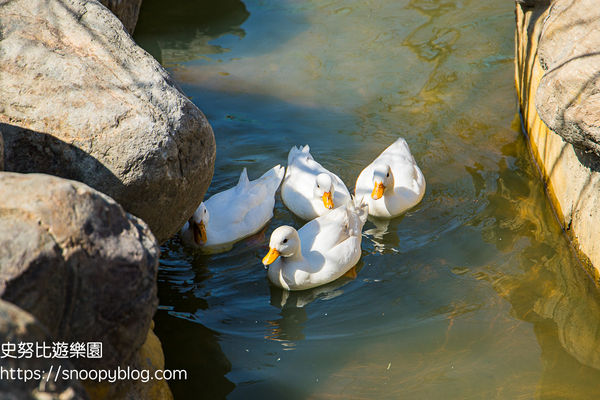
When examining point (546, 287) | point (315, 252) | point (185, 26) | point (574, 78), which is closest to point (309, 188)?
point (315, 252)

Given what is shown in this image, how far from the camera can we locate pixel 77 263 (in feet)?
8.23

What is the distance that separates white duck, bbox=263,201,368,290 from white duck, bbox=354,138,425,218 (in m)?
0.47

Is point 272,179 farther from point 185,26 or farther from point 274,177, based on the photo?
point 185,26

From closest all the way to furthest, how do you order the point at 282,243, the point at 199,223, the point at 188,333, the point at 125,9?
the point at 188,333, the point at 282,243, the point at 199,223, the point at 125,9

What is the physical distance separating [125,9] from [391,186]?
3.80 metres

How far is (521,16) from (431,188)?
2.41m

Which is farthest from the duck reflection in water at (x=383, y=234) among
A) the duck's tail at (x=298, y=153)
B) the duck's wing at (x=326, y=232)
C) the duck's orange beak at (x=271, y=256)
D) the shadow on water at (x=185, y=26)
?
the shadow on water at (x=185, y=26)

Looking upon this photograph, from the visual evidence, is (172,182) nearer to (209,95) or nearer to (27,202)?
(27,202)

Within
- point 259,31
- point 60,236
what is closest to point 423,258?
point 60,236

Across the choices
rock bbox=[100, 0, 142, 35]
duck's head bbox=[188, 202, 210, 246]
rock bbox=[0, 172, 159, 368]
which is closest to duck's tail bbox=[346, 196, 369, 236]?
duck's head bbox=[188, 202, 210, 246]

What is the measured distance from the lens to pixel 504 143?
635cm

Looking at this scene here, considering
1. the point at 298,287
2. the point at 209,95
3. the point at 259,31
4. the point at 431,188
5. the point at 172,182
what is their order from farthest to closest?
the point at 259,31, the point at 209,95, the point at 431,188, the point at 298,287, the point at 172,182

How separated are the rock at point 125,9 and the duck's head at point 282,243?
3.64 m

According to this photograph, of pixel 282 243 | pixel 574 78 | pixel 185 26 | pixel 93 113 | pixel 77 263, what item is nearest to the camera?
pixel 77 263
